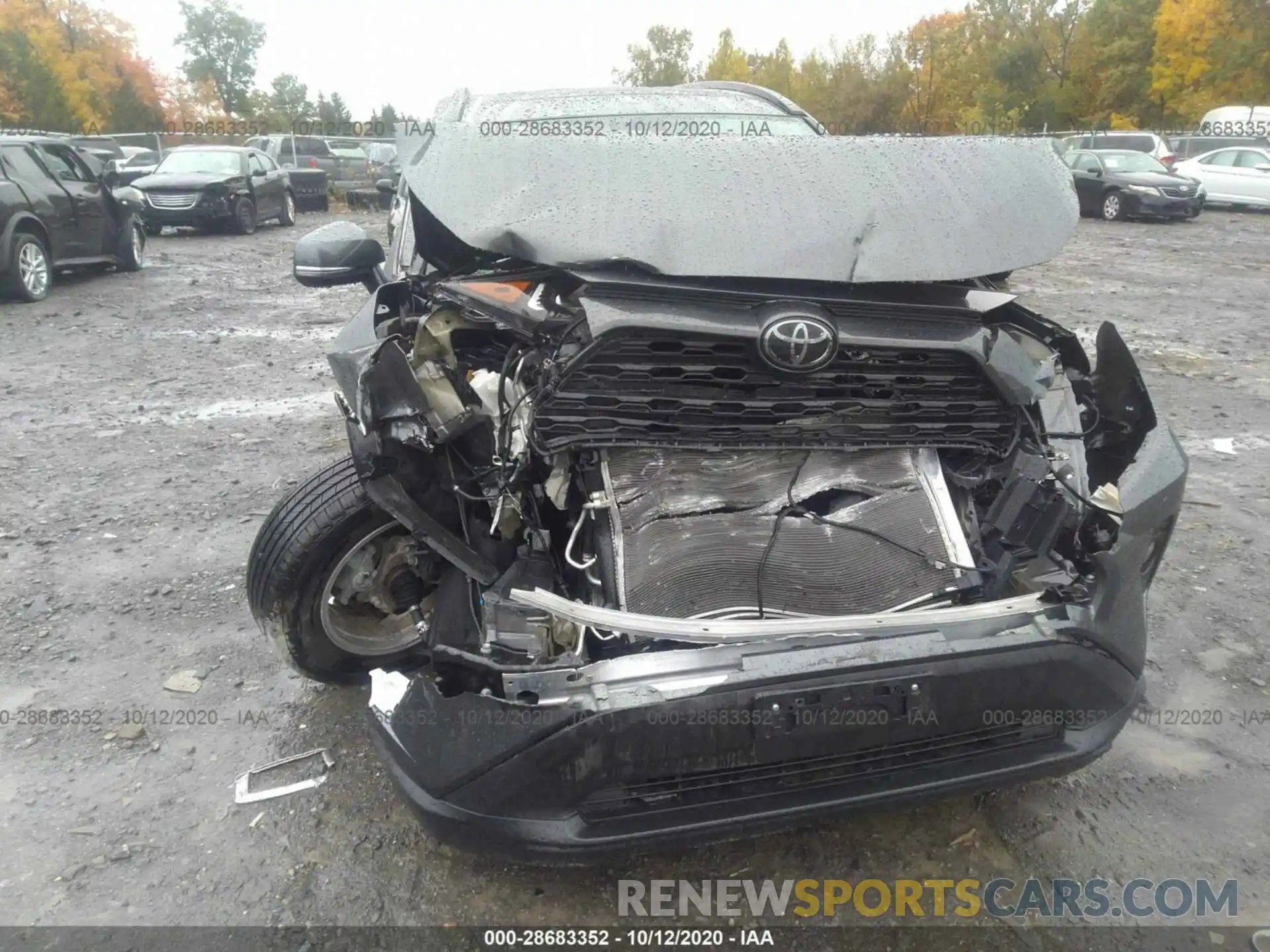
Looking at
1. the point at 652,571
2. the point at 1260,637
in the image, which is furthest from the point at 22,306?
the point at 1260,637

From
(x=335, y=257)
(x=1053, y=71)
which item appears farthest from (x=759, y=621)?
(x=1053, y=71)

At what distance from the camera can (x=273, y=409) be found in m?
5.77

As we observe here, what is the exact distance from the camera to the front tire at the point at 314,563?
2.67m

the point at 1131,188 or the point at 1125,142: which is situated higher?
the point at 1125,142

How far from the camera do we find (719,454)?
2.30 m

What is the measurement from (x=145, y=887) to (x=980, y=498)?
248cm

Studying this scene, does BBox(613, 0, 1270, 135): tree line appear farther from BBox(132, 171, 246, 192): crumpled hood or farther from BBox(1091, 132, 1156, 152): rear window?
BBox(132, 171, 246, 192): crumpled hood

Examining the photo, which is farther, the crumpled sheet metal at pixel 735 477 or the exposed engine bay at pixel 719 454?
the crumpled sheet metal at pixel 735 477

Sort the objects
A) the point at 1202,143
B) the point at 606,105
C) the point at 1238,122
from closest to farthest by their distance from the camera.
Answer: the point at 606,105
the point at 1202,143
the point at 1238,122

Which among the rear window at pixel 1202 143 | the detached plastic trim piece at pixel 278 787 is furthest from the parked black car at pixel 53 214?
the rear window at pixel 1202 143

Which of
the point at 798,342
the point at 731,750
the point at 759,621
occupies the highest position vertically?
the point at 798,342

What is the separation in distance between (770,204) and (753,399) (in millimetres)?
555

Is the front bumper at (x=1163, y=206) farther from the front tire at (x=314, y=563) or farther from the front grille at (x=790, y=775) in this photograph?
the front tire at (x=314, y=563)

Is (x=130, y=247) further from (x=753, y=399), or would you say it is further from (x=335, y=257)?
(x=753, y=399)
